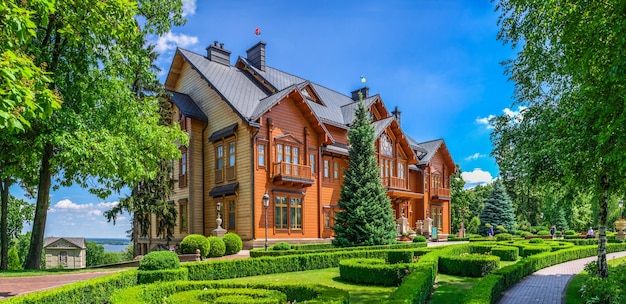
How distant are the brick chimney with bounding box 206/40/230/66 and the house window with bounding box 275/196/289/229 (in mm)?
12384

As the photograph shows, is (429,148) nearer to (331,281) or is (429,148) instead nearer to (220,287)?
(331,281)

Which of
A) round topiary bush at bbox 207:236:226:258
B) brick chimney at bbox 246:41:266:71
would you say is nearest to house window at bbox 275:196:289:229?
round topiary bush at bbox 207:236:226:258

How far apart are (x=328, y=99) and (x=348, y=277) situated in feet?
78.7

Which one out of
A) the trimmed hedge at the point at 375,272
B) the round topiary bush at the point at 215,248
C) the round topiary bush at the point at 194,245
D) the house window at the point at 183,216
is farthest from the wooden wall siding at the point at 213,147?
the trimmed hedge at the point at 375,272

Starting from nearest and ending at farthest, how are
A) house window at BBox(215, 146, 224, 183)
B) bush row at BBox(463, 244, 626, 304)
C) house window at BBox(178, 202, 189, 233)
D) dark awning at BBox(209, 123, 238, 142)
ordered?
1. bush row at BBox(463, 244, 626, 304)
2. dark awning at BBox(209, 123, 238, 142)
3. house window at BBox(215, 146, 224, 183)
4. house window at BBox(178, 202, 189, 233)

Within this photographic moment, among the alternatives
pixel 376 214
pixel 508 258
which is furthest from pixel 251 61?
pixel 508 258

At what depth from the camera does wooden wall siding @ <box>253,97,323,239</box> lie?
84.6ft

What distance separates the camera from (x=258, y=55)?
112 ft

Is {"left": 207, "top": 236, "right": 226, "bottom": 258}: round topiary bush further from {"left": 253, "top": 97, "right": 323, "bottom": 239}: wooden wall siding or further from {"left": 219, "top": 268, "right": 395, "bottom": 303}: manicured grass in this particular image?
{"left": 219, "top": 268, "right": 395, "bottom": 303}: manicured grass

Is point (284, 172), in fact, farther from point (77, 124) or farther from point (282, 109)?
point (77, 124)

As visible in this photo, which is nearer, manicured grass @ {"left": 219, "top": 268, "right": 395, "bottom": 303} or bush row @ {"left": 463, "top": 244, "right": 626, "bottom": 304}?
bush row @ {"left": 463, "top": 244, "right": 626, "bottom": 304}

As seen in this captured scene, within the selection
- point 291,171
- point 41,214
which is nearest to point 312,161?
point 291,171

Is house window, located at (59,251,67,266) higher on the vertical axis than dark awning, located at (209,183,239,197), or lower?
lower

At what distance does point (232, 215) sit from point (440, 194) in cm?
2344
